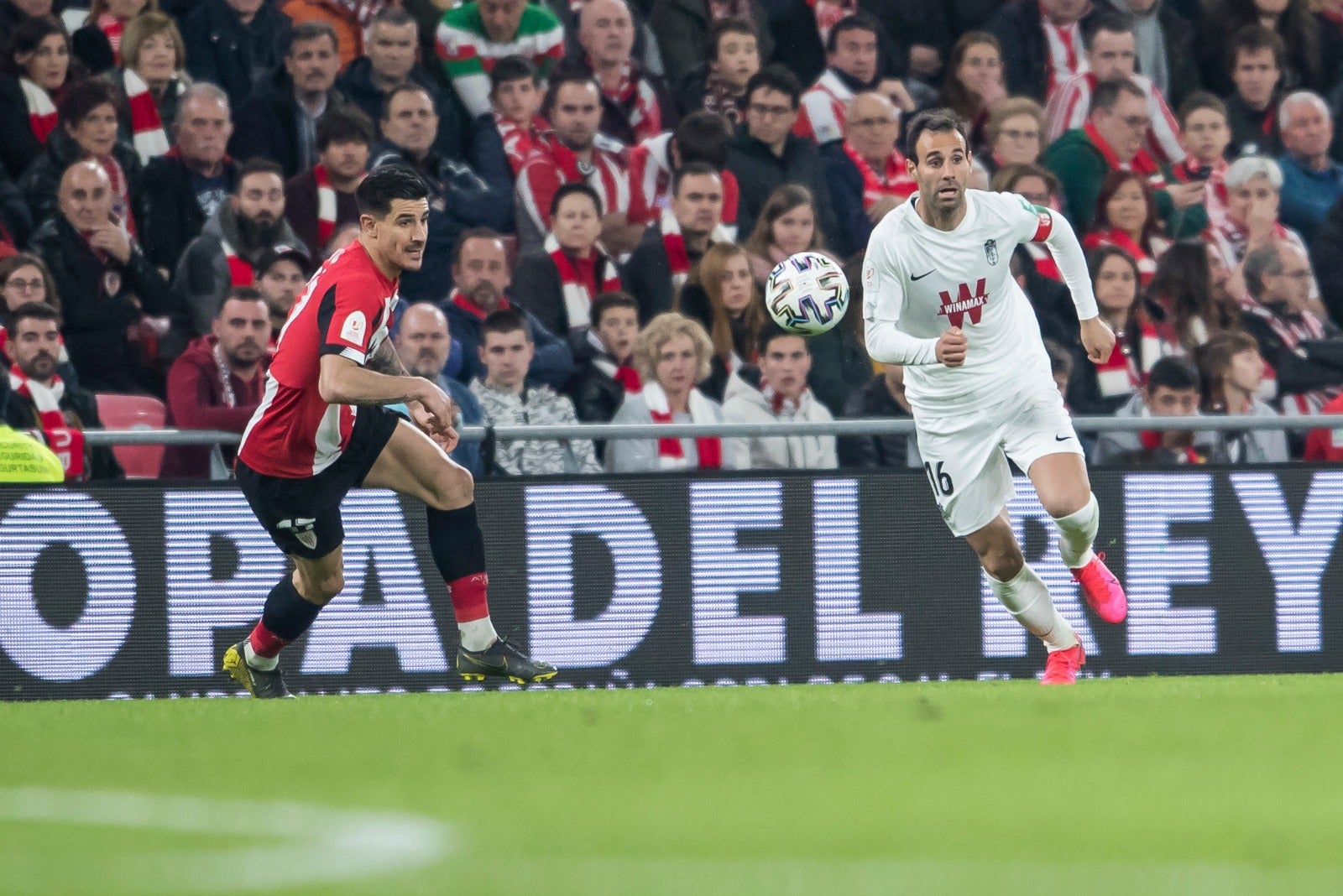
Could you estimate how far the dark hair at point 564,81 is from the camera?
399 inches

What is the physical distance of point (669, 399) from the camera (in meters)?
9.05

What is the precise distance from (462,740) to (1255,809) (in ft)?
7.76

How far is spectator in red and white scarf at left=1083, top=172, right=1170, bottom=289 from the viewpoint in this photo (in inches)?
410

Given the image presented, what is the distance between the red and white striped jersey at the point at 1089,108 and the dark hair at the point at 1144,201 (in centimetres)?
58

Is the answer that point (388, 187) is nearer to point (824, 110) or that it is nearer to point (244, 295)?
point (244, 295)

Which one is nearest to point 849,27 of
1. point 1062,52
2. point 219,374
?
point 1062,52

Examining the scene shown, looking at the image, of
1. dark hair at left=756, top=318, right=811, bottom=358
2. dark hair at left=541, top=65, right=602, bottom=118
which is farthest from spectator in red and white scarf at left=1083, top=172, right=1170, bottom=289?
dark hair at left=541, top=65, right=602, bottom=118

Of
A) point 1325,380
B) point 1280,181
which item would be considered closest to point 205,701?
point 1325,380

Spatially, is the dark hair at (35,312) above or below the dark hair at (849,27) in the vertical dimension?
below

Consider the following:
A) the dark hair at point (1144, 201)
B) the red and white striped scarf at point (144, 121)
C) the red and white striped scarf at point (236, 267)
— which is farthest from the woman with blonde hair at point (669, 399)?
the red and white striped scarf at point (144, 121)

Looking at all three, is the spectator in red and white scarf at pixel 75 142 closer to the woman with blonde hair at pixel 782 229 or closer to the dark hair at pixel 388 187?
the woman with blonde hair at pixel 782 229

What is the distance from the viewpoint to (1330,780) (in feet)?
15.9

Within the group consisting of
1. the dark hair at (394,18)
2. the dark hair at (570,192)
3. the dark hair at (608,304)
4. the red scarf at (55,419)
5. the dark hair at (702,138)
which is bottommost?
the red scarf at (55,419)

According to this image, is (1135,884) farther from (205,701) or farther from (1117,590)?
(205,701)
